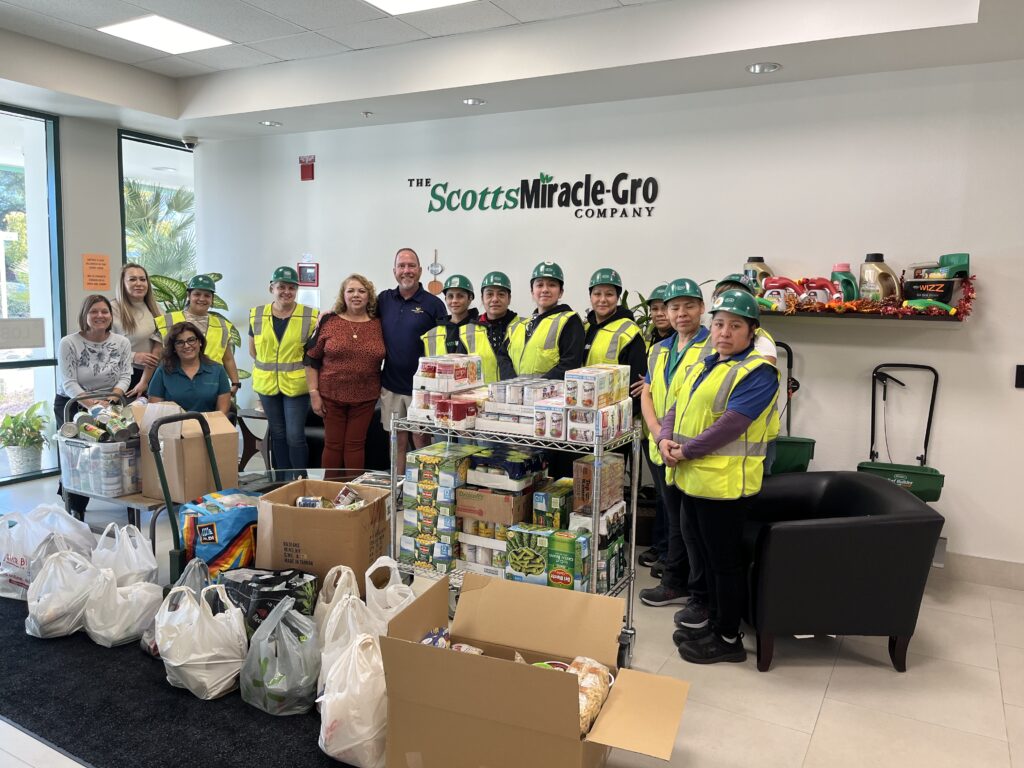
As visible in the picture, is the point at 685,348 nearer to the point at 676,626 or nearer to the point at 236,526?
the point at 676,626

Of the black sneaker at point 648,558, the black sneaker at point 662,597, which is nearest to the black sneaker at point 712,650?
the black sneaker at point 662,597

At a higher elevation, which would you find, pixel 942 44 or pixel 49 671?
pixel 942 44

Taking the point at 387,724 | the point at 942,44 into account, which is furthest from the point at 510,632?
the point at 942,44

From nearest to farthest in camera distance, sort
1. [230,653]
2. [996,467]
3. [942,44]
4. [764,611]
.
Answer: [230,653], [764,611], [942,44], [996,467]

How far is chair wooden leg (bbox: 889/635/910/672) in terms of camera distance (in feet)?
10.1

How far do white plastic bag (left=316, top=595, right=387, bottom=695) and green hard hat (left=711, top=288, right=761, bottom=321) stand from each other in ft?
5.86

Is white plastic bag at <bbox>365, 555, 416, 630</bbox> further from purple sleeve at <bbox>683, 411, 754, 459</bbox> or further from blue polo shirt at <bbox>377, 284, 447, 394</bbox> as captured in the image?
blue polo shirt at <bbox>377, 284, 447, 394</bbox>

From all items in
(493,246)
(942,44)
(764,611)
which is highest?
(942,44)

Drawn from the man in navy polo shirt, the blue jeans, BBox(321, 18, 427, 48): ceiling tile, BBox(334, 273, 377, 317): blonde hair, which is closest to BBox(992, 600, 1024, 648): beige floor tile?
the man in navy polo shirt

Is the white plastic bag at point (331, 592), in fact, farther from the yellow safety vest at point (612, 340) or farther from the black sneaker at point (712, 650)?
the yellow safety vest at point (612, 340)

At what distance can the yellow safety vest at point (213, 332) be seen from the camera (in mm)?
5305

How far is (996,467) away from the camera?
4188 mm

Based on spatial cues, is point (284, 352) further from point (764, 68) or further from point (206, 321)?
point (764, 68)

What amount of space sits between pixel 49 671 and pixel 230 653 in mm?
805
